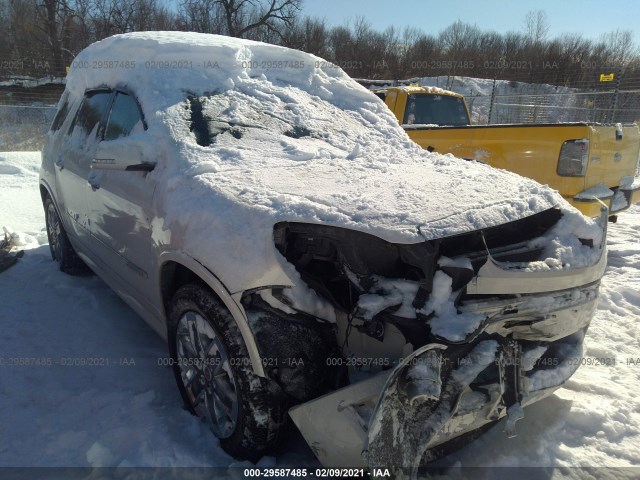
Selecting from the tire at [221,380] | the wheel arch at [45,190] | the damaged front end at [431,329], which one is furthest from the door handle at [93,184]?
the damaged front end at [431,329]

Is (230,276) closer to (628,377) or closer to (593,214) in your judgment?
(628,377)

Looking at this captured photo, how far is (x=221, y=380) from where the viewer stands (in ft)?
7.16

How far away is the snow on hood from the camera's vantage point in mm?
1957

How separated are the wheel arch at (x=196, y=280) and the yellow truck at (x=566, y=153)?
3.89m

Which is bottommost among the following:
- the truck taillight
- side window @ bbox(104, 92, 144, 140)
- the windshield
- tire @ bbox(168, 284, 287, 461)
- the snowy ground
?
the snowy ground

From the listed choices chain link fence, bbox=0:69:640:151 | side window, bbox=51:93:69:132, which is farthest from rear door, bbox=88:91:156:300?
chain link fence, bbox=0:69:640:151

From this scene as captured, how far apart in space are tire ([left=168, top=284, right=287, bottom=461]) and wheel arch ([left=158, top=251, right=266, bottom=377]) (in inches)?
2.0

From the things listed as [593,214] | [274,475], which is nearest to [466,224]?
[274,475]

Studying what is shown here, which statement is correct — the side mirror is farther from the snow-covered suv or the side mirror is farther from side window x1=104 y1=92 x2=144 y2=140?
side window x1=104 y1=92 x2=144 y2=140

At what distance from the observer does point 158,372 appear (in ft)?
9.64

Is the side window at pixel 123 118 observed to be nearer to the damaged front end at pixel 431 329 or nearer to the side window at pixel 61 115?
the side window at pixel 61 115

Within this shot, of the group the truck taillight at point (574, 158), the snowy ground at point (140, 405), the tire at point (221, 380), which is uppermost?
the truck taillight at point (574, 158)

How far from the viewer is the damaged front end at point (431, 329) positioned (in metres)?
1.70

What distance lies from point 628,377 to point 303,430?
229 cm
